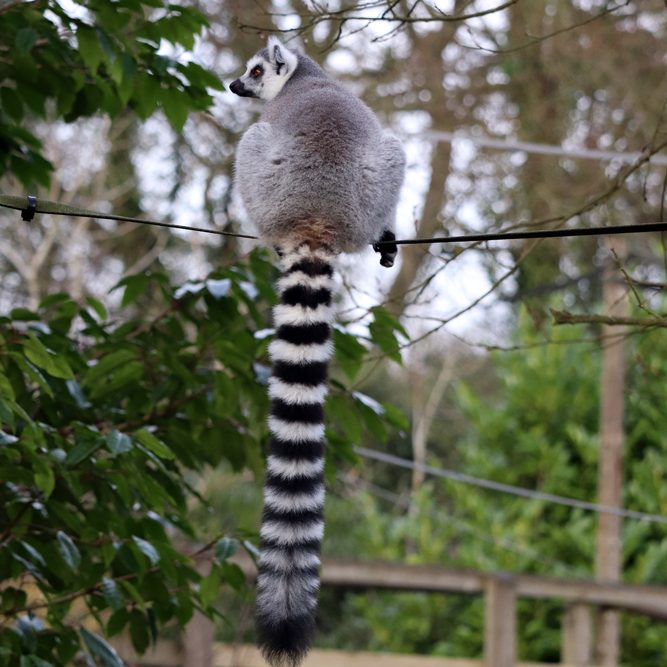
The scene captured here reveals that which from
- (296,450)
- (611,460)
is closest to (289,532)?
(296,450)

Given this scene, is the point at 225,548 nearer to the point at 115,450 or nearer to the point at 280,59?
the point at 115,450

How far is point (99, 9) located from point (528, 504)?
691 cm

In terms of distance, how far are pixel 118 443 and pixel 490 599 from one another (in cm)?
436

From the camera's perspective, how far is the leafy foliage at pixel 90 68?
9.98ft

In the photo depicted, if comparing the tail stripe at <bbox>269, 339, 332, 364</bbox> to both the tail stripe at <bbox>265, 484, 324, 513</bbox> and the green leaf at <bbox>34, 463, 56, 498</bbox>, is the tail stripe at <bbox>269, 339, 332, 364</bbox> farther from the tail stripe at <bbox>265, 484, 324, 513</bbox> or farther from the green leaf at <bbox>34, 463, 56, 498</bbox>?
the green leaf at <bbox>34, 463, 56, 498</bbox>

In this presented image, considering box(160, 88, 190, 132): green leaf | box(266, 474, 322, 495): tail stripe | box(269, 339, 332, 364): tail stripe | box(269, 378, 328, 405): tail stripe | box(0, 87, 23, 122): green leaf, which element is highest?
box(0, 87, 23, 122): green leaf

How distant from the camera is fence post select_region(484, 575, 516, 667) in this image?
6.37 m

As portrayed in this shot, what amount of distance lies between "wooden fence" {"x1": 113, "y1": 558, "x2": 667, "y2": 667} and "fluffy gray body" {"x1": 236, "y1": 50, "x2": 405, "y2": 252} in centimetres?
363

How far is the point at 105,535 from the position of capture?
297 cm

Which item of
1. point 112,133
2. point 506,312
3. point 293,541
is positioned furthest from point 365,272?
point 293,541

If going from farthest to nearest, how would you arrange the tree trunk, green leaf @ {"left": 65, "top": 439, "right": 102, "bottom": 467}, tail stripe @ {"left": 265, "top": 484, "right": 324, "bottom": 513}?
the tree trunk
green leaf @ {"left": 65, "top": 439, "right": 102, "bottom": 467}
tail stripe @ {"left": 265, "top": 484, "right": 324, "bottom": 513}

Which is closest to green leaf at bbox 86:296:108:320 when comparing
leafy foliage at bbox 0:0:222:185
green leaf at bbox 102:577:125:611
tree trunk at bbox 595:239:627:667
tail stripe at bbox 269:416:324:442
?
leafy foliage at bbox 0:0:222:185

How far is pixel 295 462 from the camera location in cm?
231

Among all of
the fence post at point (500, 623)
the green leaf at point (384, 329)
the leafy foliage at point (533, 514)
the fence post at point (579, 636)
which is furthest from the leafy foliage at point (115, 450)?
the leafy foliage at point (533, 514)
